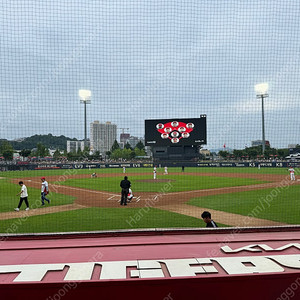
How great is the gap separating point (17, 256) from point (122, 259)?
82.4 inches

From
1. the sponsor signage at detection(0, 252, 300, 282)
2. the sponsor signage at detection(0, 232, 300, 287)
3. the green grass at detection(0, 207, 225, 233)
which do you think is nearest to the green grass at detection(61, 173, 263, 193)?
the green grass at detection(0, 207, 225, 233)

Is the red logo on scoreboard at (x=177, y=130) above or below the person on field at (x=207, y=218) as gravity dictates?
above

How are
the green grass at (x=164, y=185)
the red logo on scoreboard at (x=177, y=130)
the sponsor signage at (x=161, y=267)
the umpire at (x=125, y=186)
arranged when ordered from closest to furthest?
the sponsor signage at (x=161, y=267)
the umpire at (x=125, y=186)
the green grass at (x=164, y=185)
the red logo on scoreboard at (x=177, y=130)

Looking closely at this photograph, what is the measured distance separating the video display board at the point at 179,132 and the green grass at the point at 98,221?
36.3 m

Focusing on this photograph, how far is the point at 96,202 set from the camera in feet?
46.9

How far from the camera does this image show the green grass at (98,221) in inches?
356

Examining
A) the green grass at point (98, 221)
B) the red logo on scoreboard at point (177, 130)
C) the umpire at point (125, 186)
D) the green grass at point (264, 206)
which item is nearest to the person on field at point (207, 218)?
the green grass at point (98, 221)

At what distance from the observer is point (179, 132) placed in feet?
156

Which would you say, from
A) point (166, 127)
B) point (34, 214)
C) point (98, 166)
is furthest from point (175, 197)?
point (98, 166)

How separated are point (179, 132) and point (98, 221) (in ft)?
127

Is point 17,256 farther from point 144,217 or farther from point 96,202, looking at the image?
point 96,202

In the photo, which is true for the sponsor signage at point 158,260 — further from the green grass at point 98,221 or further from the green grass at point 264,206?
the green grass at point 264,206

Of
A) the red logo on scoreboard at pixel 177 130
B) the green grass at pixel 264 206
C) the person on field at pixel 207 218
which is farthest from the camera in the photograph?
the red logo on scoreboard at pixel 177 130

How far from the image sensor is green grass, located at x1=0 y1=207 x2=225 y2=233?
903 cm
